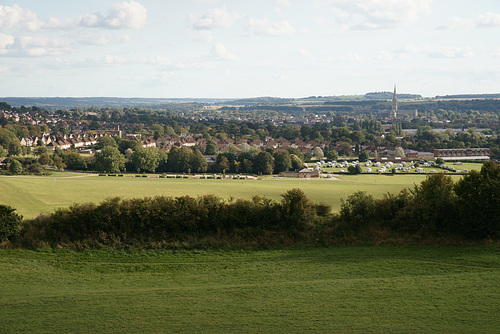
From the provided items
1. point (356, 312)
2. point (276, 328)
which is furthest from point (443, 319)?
point (276, 328)

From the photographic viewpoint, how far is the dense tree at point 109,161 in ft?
177

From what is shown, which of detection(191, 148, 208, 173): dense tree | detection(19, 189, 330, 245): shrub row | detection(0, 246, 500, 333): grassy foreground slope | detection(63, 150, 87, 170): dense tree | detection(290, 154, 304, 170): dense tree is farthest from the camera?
detection(290, 154, 304, 170): dense tree

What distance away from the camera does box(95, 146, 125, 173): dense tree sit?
54.0m

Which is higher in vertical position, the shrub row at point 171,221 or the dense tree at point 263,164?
the shrub row at point 171,221

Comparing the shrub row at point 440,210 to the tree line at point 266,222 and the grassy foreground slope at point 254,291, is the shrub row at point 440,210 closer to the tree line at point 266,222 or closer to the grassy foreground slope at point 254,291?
the tree line at point 266,222

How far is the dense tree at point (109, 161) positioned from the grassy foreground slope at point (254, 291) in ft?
124

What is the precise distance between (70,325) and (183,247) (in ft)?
23.3

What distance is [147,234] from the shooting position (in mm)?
18516

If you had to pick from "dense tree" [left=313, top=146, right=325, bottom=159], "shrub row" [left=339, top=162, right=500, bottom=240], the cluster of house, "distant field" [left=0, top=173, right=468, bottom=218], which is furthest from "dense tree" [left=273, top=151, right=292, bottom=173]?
"shrub row" [left=339, top=162, right=500, bottom=240]

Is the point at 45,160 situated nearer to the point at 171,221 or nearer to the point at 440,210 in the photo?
the point at 171,221

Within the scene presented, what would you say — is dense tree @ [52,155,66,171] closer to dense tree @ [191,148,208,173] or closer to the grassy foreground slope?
dense tree @ [191,148,208,173]

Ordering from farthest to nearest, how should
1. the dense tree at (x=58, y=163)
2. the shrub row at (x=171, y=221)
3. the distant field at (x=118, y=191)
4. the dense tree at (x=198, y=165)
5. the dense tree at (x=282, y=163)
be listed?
the dense tree at (x=282, y=163) → the dense tree at (x=58, y=163) → the dense tree at (x=198, y=165) → the distant field at (x=118, y=191) → the shrub row at (x=171, y=221)

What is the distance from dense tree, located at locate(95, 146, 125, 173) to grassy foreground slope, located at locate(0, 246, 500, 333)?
37808 mm

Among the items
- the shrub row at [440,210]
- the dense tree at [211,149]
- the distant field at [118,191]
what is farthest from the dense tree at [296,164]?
the shrub row at [440,210]
